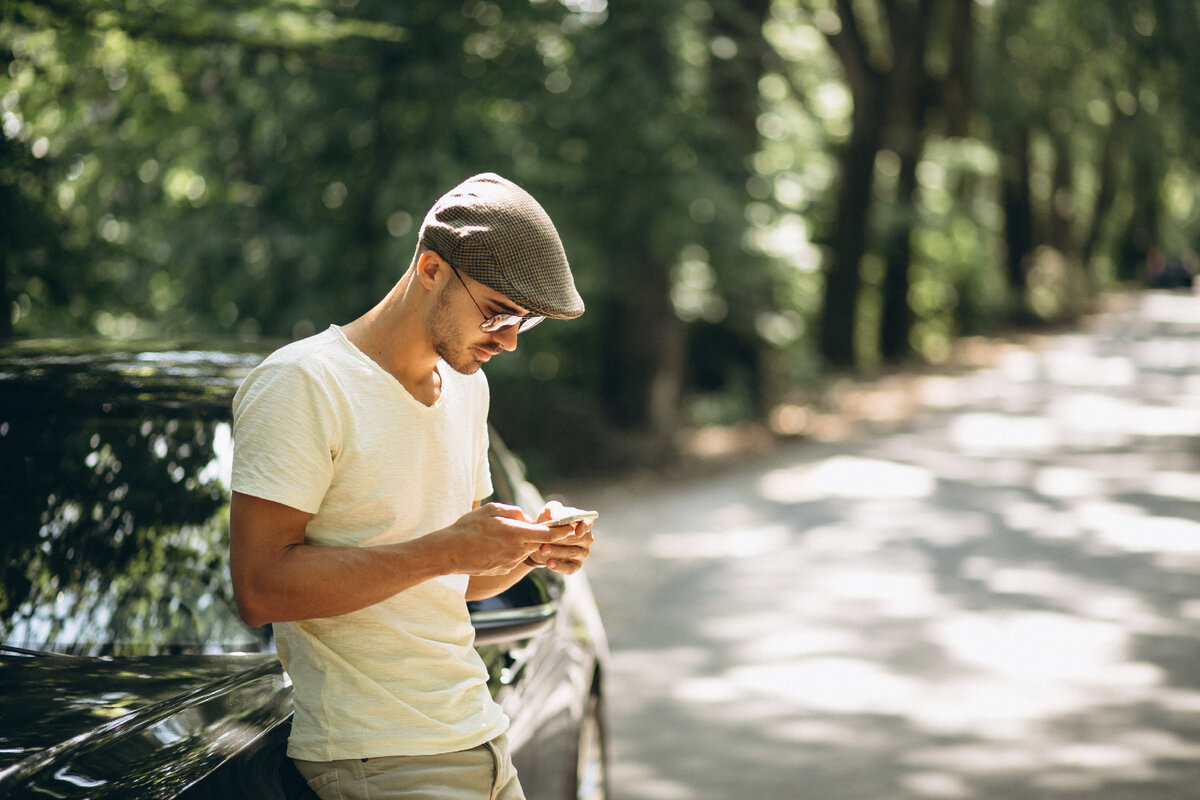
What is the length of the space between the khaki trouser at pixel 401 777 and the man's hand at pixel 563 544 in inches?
15.8

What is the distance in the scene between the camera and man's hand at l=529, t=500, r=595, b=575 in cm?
241

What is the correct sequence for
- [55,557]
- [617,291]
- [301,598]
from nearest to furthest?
[301,598] < [55,557] < [617,291]

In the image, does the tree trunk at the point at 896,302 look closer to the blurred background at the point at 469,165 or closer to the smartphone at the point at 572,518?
the blurred background at the point at 469,165

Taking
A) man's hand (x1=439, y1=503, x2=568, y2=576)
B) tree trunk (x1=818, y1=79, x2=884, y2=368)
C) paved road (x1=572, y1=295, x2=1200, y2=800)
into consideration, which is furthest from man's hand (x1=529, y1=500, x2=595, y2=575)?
tree trunk (x1=818, y1=79, x2=884, y2=368)

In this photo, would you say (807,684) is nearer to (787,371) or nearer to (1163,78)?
(1163,78)

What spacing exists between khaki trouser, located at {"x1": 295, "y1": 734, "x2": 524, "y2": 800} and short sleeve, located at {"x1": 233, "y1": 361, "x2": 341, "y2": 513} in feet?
1.66

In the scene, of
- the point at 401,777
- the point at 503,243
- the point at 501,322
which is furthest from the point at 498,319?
the point at 401,777

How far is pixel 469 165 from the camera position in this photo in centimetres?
1012

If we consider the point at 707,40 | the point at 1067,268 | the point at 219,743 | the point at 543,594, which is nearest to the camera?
the point at 219,743

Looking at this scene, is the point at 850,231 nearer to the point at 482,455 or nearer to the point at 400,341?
the point at 482,455

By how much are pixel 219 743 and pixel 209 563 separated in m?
0.90

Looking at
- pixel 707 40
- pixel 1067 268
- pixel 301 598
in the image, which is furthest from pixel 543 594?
pixel 1067 268

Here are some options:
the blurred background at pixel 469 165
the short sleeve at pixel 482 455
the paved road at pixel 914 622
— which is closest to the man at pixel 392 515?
the short sleeve at pixel 482 455

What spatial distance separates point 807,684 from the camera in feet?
21.4
